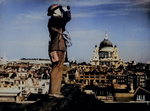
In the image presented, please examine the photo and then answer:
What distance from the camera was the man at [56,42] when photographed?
6.38 m

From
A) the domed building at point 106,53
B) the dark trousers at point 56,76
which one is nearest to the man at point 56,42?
the dark trousers at point 56,76

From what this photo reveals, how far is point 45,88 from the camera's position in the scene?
22.6 meters

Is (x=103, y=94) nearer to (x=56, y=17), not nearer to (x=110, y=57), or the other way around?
(x=56, y=17)

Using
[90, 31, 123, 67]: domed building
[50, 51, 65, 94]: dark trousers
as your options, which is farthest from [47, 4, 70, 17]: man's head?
[90, 31, 123, 67]: domed building

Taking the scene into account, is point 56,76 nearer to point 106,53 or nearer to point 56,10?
point 56,10

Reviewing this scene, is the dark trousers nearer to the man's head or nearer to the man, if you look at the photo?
the man

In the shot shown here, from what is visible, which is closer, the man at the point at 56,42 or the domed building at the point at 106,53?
the man at the point at 56,42

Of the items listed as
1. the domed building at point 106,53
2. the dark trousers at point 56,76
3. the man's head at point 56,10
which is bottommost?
the dark trousers at point 56,76

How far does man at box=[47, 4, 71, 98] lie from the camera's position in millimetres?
6375

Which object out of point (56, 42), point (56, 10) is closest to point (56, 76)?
point (56, 42)

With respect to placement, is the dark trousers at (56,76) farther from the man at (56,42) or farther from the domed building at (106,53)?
the domed building at (106,53)

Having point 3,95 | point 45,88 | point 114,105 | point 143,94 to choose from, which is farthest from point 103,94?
point 3,95

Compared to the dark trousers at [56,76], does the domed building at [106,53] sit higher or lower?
higher

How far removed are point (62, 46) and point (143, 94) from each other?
56.2ft
